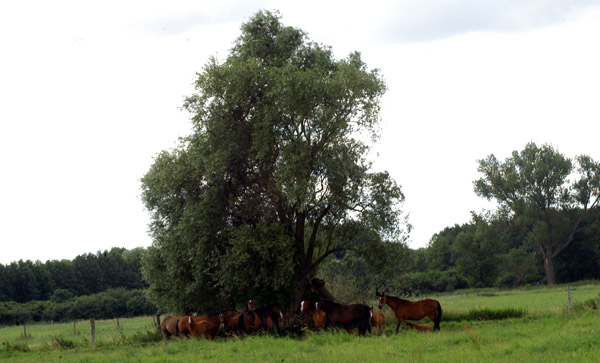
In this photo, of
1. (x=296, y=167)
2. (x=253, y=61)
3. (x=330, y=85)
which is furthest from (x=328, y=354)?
(x=253, y=61)

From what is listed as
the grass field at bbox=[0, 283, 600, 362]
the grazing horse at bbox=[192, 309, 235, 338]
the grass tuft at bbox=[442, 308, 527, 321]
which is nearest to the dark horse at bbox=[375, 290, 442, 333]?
the grass field at bbox=[0, 283, 600, 362]

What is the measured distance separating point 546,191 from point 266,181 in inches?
2095

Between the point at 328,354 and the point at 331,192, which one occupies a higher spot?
the point at 331,192

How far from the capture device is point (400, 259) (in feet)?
76.9

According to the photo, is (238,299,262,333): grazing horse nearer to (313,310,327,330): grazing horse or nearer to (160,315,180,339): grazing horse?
(313,310,327,330): grazing horse

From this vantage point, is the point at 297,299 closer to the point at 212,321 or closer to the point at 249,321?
the point at 249,321

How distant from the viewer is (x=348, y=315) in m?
20.2

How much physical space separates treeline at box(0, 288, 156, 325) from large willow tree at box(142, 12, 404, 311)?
4020 cm

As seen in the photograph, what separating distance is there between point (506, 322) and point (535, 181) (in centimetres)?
5134

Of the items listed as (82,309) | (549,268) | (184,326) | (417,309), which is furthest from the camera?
(549,268)

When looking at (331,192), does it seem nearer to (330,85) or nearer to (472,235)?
(330,85)

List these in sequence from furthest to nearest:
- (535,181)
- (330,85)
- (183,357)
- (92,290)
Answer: (92,290), (535,181), (330,85), (183,357)

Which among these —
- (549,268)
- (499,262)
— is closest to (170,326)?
(499,262)

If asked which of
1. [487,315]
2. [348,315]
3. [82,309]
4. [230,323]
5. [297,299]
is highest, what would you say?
[297,299]
